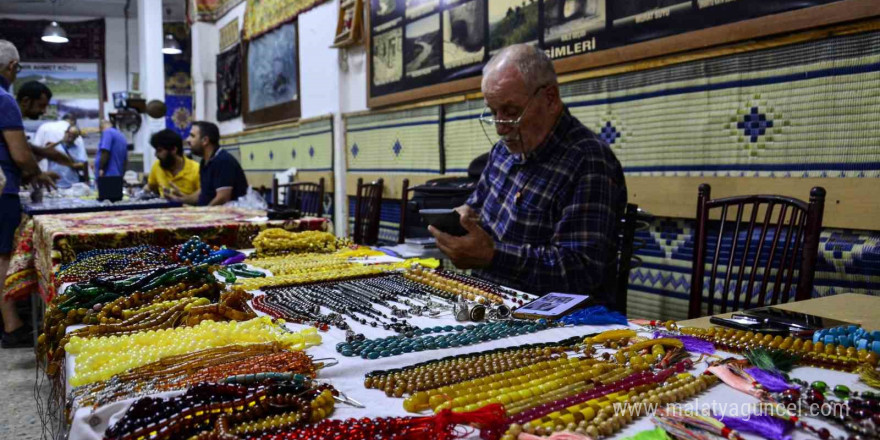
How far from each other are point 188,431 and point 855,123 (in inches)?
103

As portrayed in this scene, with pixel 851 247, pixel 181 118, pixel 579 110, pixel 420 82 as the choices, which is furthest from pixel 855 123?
pixel 181 118

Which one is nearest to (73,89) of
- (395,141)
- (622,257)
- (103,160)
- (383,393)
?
(103,160)

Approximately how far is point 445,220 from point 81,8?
1639 cm

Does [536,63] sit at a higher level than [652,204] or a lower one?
higher

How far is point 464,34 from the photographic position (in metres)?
4.82

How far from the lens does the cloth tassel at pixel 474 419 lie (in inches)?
37.8

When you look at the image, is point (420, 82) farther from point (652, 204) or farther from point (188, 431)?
point (188, 431)

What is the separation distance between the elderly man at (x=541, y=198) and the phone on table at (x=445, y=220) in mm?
26

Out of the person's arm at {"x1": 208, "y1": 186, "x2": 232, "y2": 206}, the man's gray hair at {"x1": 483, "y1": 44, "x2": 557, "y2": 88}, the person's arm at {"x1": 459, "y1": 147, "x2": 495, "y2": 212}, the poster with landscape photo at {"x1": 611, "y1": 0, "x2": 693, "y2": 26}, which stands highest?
the poster with landscape photo at {"x1": 611, "y1": 0, "x2": 693, "y2": 26}

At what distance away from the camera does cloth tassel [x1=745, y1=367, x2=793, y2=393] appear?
112cm

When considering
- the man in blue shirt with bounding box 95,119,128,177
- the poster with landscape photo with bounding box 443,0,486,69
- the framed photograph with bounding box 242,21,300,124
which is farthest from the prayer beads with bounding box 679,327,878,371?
the man in blue shirt with bounding box 95,119,128,177

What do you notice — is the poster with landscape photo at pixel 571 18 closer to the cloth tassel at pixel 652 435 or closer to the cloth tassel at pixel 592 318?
the cloth tassel at pixel 592 318

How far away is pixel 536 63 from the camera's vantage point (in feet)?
8.33

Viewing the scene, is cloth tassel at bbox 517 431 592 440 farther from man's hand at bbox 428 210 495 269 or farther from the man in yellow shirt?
the man in yellow shirt
